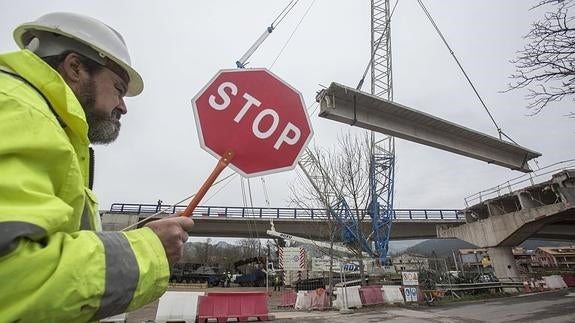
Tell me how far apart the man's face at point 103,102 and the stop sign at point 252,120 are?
40 centimetres

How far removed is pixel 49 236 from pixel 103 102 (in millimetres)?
875

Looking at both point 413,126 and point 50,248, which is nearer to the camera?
point 50,248

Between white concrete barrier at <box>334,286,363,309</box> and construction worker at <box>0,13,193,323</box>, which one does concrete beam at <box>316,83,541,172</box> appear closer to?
white concrete barrier at <box>334,286,363,309</box>

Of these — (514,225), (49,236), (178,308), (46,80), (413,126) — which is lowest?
(178,308)

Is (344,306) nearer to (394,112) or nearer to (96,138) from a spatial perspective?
(394,112)

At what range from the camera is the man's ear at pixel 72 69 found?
139 centimetres

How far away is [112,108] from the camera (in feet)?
5.03

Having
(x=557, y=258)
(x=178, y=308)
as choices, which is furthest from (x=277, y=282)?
(x=557, y=258)

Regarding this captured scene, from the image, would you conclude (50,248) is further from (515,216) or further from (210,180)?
(515,216)

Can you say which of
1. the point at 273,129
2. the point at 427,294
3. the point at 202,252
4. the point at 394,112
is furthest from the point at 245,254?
the point at 273,129

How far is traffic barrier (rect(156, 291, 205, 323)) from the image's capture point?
390 inches

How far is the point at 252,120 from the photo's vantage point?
5.84 feet

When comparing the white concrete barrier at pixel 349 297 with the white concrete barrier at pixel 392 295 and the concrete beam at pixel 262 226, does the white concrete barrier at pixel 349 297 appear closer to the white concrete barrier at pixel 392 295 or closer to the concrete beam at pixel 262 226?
the white concrete barrier at pixel 392 295

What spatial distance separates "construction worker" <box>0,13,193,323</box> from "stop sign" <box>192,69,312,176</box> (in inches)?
24.3
